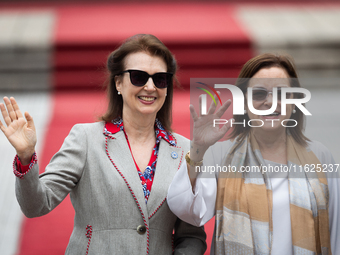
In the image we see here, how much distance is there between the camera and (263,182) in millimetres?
1655

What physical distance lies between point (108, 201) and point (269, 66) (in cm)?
91

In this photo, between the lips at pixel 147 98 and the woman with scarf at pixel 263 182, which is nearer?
the woman with scarf at pixel 263 182

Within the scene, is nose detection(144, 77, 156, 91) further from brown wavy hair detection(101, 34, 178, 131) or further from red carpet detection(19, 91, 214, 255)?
red carpet detection(19, 91, 214, 255)

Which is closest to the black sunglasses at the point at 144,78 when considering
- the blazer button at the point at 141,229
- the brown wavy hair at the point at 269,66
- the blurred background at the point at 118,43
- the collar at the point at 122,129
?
the collar at the point at 122,129

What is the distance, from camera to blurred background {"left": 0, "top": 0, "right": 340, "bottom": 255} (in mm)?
4543

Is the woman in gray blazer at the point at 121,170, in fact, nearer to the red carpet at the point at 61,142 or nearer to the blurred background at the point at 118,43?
the red carpet at the point at 61,142

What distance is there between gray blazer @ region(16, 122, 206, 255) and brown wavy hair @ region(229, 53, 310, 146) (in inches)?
15.4

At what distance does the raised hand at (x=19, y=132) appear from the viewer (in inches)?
59.3

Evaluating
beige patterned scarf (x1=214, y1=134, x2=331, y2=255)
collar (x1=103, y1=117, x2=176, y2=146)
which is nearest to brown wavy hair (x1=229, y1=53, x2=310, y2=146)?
beige patterned scarf (x1=214, y1=134, x2=331, y2=255)

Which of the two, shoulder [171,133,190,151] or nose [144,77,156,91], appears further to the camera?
shoulder [171,133,190,151]

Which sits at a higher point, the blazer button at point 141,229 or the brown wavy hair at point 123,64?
the brown wavy hair at point 123,64
